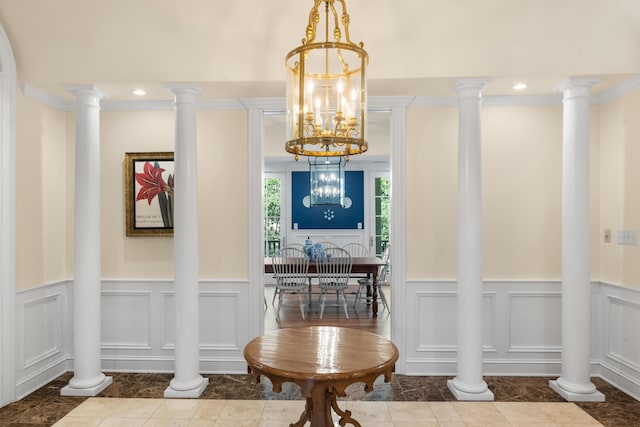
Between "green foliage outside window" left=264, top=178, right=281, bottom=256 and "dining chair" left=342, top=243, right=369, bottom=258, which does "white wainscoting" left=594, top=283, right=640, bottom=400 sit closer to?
"dining chair" left=342, top=243, right=369, bottom=258

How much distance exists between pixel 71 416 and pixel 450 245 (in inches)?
126

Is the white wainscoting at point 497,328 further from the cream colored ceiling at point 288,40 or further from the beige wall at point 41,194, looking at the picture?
the beige wall at point 41,194

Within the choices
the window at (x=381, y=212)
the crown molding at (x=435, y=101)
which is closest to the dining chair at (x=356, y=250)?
the window at (x=381, y=212)

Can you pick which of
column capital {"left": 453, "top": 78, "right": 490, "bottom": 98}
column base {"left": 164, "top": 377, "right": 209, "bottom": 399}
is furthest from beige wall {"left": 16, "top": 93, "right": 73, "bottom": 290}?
column capital {"left": 453, "top": 78, "right": 490, "bottom": 98}

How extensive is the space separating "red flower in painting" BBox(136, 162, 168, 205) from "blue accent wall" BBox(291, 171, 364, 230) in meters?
4.80

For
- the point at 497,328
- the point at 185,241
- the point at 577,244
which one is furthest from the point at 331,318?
the point at 577,244

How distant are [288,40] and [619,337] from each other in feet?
11.5

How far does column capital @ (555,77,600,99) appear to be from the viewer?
10.6 ft

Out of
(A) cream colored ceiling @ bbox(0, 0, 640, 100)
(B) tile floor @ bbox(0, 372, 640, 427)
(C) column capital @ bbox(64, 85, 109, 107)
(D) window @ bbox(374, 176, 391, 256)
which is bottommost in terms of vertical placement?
(B) tile floor @ bbox(0, 372, 640, 427)

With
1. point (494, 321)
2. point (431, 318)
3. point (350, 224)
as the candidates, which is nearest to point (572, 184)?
point (494, 321)

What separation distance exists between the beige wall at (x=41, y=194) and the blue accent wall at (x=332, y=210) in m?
5.06

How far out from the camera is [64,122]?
3.86 meters

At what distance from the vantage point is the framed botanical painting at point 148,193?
3.87 metres

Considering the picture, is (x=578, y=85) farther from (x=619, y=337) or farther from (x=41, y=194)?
(x=41, y=194)
